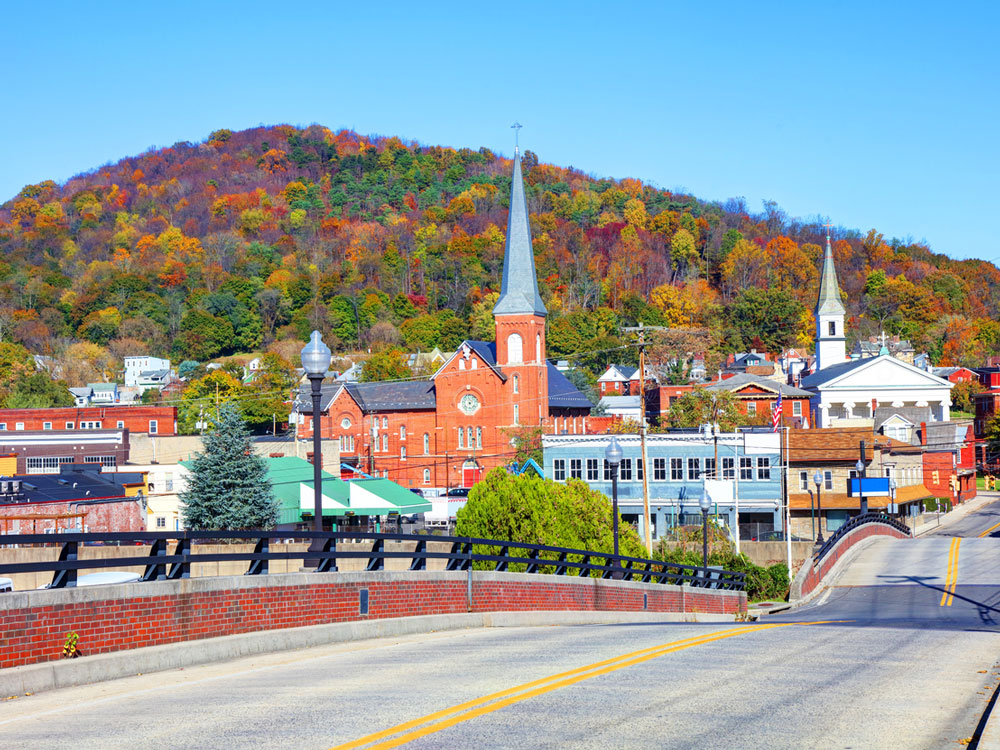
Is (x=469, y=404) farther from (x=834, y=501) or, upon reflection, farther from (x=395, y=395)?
(x=834, y=501)

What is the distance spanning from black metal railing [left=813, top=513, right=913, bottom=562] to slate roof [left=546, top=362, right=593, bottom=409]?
1441 inches

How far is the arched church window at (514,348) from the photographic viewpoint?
315ft

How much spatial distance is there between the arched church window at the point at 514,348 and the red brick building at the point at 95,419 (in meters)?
33.0

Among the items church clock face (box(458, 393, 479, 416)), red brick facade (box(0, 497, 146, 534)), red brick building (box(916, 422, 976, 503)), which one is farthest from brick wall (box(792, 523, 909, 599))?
church clock face (box(458, 393, 479, 416))

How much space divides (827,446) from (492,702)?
217 ft

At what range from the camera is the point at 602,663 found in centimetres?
1281

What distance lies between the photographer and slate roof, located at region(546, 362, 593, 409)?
100m

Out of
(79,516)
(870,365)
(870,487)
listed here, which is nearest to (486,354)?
(870,487)

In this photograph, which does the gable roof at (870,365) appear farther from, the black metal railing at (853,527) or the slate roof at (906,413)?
the black metal railing at (853,527)

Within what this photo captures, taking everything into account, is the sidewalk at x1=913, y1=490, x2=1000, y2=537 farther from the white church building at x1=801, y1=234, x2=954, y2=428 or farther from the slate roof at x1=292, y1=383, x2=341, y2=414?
the slate roof at x1=292, y1=383, x2=341, y2=414

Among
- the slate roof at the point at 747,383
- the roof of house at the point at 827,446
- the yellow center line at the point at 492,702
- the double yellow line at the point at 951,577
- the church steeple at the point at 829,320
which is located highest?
the church steeple at the point at 829,320

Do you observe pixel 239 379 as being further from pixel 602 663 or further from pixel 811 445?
pixel 602 663

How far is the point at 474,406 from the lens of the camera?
97625 millimetres

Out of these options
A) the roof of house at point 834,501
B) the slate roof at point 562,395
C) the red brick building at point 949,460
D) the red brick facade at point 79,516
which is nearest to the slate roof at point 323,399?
the slate roof at point 562,395
